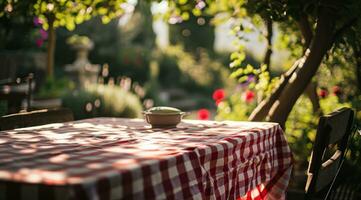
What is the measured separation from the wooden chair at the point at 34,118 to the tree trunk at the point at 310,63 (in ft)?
4.81

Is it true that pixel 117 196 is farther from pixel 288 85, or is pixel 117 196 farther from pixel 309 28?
pixel 309 28

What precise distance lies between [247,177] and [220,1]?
280 centimetres

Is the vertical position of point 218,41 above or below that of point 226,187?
above

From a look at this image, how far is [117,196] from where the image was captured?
63.1 inches

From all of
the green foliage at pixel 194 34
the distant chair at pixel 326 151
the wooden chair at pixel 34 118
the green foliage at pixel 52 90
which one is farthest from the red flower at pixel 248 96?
the green foliage at pixel 194 34

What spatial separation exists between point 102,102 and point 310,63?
4133 millimetres

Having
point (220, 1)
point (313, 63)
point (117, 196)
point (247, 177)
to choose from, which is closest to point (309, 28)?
point (313, 63)

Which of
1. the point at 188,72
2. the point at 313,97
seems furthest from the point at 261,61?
the point at 188,72

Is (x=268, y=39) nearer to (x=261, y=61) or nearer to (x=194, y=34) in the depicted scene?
(x=261, y=61)

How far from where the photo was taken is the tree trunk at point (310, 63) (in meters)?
3.79

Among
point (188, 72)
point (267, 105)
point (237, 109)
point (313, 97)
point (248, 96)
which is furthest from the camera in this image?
point (188, 72)

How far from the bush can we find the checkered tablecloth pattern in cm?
403

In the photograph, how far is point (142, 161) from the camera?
71.2 inches

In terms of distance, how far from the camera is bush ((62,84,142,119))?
726cm
